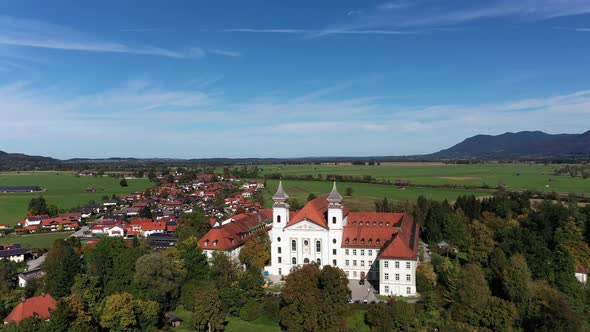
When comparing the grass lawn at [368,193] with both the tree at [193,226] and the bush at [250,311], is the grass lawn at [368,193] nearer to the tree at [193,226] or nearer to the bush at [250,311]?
the tree at [193,226]

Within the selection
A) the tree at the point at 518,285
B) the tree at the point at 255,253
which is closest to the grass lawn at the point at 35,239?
the tree at the point at 255,253

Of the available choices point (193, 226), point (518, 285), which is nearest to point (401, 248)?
point (518, 285)

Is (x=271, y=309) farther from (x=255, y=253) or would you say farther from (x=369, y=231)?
(x=369, y=231)

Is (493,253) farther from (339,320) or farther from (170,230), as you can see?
(170,230)

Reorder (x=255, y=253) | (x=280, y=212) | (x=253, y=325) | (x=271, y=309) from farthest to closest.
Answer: (x=280, y=212) → (x=255, y=253) → (x=271, y=309) → (x=253, y=325)

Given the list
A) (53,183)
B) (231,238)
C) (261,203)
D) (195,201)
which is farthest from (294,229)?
(53,183)

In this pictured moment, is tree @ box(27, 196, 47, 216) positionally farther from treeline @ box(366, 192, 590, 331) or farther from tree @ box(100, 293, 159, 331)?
treeline @ box(366, 192, 590, 331)
